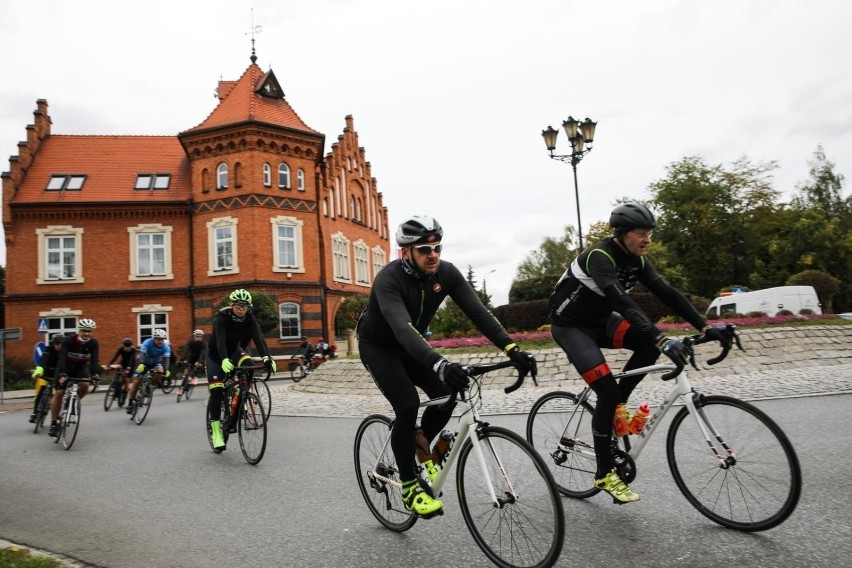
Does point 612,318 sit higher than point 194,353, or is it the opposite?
point 612,318

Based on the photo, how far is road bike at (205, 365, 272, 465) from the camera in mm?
7594

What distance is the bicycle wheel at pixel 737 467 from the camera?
147 inches

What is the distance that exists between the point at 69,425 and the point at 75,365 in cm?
126

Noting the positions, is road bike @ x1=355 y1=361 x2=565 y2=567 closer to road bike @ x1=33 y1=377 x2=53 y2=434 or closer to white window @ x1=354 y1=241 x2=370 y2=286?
road bike @ x1=33 y1=377 x2=53 y2=434

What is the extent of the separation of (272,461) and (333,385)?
9894 mm

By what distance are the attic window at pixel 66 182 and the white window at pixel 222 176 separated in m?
8.13

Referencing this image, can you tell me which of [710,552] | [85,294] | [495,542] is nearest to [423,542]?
[495,542]

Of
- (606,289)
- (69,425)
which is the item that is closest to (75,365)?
(69,425)

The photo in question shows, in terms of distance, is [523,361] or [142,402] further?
[142,402]

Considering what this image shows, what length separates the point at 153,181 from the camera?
3919 centimetres

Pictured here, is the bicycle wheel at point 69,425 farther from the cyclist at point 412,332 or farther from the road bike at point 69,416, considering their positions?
the cyclist at point 412,332

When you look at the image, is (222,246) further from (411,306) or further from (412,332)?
(412,332)

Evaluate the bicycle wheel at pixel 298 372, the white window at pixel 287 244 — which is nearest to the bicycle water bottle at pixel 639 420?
the bicycle wheel at pixel 298 372

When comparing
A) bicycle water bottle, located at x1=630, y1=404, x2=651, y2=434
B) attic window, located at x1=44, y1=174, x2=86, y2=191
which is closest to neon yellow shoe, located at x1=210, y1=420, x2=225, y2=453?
bicycle water bottle, located at x1=630, y1=404, x2=651, y2=434
